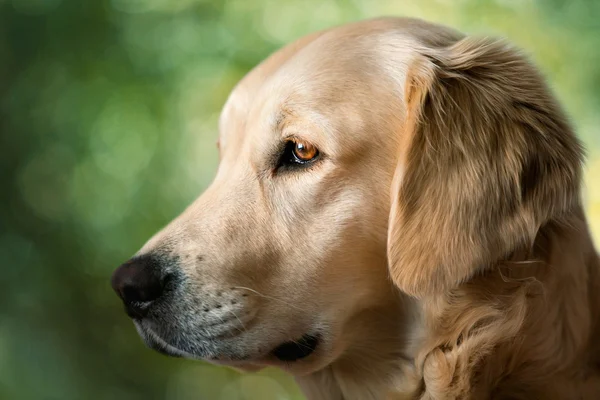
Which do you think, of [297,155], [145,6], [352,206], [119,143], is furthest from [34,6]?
[352,206]

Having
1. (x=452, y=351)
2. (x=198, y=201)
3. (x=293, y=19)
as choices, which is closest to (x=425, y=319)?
Answer: (x=452, y=351)

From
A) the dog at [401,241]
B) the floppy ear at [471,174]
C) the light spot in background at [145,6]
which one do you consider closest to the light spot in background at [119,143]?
the light spot in background at [145,6]

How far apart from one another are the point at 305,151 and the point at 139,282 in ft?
1.26

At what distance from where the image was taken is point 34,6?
106 inches

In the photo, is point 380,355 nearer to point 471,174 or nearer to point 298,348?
point 298,348

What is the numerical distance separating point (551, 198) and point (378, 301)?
0.37 m

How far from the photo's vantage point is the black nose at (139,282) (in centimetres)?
130

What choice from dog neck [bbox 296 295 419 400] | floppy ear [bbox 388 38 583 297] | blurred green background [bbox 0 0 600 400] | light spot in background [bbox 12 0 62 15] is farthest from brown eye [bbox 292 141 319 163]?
light spot in background [bbox 12 0 62 15]

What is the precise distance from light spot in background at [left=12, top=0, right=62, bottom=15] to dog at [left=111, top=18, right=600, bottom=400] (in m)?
1.60

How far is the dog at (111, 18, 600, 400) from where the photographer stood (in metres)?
1.29

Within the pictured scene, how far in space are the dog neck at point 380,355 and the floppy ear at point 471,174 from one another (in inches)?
6.4

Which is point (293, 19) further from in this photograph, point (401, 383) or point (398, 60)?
point (401, 383)

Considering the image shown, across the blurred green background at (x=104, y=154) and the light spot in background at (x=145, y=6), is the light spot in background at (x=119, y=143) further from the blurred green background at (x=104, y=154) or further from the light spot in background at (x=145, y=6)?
the light spot in background at (x=145, y=6)

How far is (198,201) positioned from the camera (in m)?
1.44
